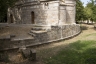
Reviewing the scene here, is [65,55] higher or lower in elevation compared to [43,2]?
lower

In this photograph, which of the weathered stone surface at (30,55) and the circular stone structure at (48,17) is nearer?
the weathered stone surface at (30,55)

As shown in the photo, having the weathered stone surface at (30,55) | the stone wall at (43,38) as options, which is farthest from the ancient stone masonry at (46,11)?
the weathered stone surface at (30,55)

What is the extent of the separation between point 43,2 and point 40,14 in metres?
1.97

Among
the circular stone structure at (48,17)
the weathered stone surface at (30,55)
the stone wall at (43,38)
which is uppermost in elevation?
the circular stone structure at (48,17)

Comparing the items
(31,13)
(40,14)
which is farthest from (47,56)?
(31,13)

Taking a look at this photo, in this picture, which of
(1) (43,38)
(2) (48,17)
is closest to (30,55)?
(1) (43,38)

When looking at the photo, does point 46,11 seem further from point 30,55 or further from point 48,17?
point 30,55

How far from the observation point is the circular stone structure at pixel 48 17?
16.7 m

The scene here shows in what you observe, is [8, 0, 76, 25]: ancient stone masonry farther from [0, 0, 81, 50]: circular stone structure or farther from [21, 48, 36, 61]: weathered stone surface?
[21, 48, 36, 61]: weathered stone surface

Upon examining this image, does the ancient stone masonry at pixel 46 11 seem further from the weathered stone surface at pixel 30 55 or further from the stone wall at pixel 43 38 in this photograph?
the weathered stone surface at pixel 30 55

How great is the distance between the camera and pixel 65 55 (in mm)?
10969

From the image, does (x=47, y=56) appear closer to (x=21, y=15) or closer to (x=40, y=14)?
(x=40, y=14)

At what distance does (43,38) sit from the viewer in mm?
15133

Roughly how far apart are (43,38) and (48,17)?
9380mm
